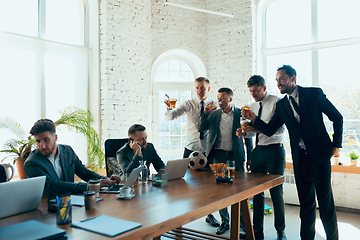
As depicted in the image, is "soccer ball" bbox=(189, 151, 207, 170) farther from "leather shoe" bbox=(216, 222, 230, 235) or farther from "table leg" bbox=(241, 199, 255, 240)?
"leather shoe" bbox=(216, 222, 230, 235)

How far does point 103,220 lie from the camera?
1.50 meters

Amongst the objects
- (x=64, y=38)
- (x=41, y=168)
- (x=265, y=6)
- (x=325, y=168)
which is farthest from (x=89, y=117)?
(x=265, y=6)

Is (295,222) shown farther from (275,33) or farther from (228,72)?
(275,33)

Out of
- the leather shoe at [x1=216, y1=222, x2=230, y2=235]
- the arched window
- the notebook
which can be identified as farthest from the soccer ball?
the arched window

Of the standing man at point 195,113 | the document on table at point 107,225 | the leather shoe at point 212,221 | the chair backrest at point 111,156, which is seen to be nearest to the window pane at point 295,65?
the standing man at point 195,113

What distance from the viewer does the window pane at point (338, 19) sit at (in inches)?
184

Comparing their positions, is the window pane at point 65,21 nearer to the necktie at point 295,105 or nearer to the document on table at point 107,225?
the necktie at point 295,105

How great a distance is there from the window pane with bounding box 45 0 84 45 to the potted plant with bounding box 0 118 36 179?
4.86 feet

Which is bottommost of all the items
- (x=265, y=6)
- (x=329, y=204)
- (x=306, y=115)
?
(x=329, y=204)

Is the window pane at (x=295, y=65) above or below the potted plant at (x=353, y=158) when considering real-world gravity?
above

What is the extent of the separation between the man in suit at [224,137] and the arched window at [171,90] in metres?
2.33

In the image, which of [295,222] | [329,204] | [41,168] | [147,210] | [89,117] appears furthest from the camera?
[89,117]

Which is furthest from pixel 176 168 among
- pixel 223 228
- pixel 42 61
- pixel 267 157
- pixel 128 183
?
pixel 42 61

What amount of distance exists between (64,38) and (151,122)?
206 centimetres
